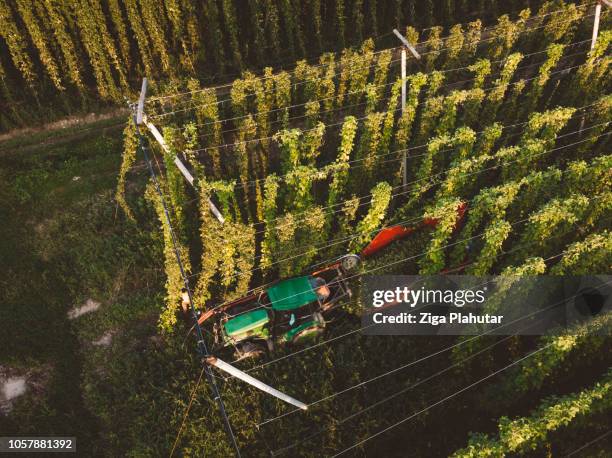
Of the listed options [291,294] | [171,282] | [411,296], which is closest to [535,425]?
[411,296]

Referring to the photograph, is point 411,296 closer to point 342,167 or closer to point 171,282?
point 342,167

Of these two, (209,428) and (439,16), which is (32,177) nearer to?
(209,428)

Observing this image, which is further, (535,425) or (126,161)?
(126,161)

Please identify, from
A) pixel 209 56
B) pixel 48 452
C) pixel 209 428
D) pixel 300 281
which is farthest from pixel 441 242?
pixel 209 56

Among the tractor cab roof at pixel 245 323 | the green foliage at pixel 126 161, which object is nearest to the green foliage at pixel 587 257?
the tractor cab roof at pixel 245 323

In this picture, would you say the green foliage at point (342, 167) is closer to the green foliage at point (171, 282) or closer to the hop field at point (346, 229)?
the hop field at point (346, 229)

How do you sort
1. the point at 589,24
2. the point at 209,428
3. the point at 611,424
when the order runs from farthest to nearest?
the point at 589,24, the point at 209,428, the point at 611,424

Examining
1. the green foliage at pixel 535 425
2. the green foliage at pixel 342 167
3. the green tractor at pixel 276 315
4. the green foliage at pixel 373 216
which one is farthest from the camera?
the green foliage at pixel 342 167

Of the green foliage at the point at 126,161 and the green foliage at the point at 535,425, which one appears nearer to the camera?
the green foliage at the point at 535,425
